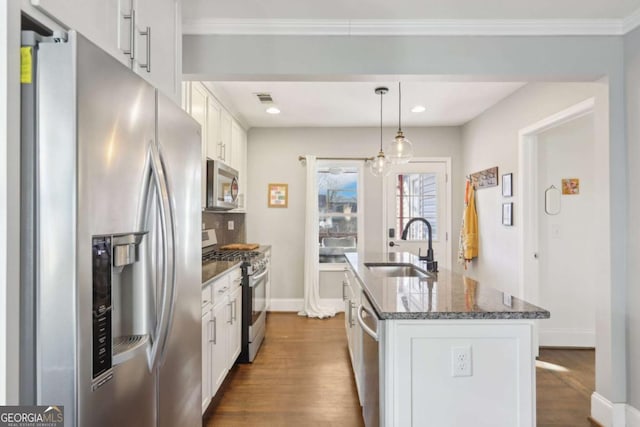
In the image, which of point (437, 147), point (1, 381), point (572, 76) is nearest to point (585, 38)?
point (572, 76)

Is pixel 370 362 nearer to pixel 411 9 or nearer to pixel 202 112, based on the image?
pixel 411 9

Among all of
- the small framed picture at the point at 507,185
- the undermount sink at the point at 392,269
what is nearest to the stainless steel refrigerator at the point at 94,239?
the undermount sink at the point at 392,269

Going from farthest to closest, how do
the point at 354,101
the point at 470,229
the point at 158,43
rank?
the point at 470,229 < the point at 354,101 < the point at 158,43

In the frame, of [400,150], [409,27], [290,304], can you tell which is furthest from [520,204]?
[290,304]

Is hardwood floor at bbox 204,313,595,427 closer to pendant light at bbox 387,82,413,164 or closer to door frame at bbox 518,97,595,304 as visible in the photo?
door frame at bbox 518,97,595,304

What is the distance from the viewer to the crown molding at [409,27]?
84.7 inches

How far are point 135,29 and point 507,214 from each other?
11.4 feet

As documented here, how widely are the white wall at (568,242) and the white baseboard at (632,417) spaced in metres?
1.44

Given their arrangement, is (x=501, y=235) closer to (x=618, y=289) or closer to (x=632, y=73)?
(x=618, y=289)

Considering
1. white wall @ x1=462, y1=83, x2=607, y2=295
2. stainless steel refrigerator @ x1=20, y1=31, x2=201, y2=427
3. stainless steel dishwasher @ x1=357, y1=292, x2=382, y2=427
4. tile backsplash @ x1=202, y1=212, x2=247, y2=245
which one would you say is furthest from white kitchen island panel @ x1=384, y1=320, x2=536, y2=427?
tile backsplash @ x1=202, y1=212, x2=247, y2=245

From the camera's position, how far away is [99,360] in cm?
91

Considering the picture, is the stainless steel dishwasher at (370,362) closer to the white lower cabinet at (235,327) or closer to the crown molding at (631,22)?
the white lower cabinet at (235,327)

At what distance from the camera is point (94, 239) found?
2.95 ft

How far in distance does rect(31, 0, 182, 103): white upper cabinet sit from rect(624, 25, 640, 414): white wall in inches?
102
